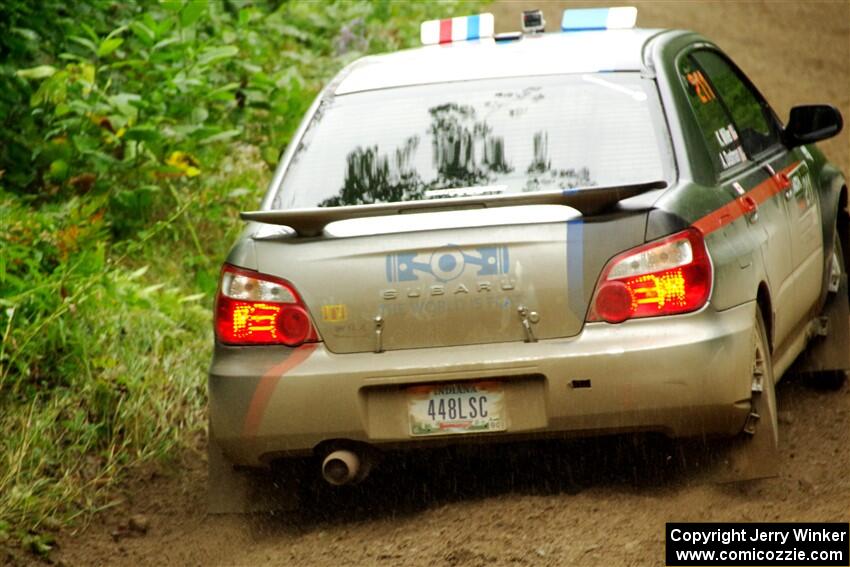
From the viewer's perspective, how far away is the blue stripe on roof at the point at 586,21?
622 cm

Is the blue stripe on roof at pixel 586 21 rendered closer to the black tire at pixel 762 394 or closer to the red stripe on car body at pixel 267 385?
the black tire at pixel 762 394

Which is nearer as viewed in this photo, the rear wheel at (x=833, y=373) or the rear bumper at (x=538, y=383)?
the rear bumper at (x=538, y=383)

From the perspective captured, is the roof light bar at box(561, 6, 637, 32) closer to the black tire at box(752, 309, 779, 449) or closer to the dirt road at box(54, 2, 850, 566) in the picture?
the black tire at box(752, 309, 779, 449)

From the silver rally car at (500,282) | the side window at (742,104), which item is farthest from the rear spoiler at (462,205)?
the side window at (742,104)

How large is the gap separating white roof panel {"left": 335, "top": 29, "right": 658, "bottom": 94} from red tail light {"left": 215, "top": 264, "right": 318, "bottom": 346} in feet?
3.62

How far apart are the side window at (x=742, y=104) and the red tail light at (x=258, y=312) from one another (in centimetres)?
208

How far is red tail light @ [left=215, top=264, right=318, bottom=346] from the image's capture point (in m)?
4.77

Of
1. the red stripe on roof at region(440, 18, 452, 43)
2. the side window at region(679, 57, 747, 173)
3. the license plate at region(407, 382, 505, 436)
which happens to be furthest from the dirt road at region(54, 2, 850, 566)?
the red stripe on roof at region(440, 18, 452, 43)

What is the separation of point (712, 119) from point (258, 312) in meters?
1.93

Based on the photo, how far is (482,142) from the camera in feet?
16.9

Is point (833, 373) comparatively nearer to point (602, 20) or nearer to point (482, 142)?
point (602, 20)

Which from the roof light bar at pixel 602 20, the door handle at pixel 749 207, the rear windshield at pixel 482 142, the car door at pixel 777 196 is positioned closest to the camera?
the rear windshield at pixel 482 142

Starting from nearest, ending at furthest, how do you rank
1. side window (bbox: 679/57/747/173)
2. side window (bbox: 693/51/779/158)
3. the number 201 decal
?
side window (bbox: 679/57/747/173)
the number 201 decal
side window (bbox: 693/51/779/158)

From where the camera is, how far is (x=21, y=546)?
531 cm
